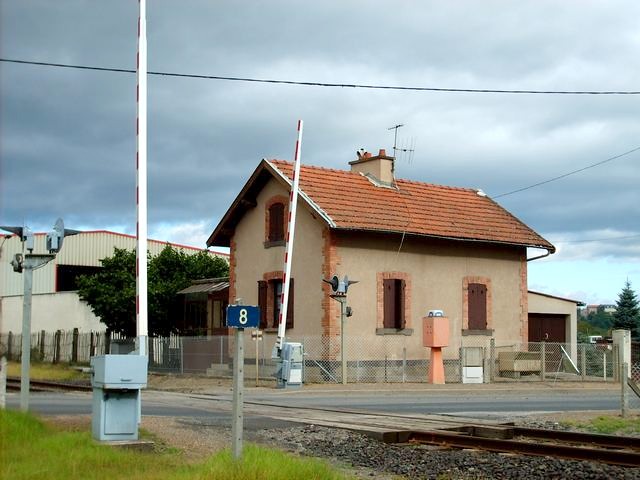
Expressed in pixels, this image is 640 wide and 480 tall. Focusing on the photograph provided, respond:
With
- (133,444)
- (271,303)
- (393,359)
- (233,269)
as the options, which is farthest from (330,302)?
(133,444)

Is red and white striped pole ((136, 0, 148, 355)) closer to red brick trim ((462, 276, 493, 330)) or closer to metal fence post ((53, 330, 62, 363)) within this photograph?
red brick trim ((462, 276, 493, 330))

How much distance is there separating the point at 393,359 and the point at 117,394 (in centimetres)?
2209

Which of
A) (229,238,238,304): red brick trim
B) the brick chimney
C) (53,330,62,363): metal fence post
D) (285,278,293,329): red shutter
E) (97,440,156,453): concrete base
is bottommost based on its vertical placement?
(97,440,156,453): concrete base

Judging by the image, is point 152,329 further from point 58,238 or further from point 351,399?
point 58,238

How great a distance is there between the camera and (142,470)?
9.61 m

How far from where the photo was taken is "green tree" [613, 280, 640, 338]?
57.9 m

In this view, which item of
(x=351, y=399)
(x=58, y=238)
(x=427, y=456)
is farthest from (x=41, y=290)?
(x=427, y=456)

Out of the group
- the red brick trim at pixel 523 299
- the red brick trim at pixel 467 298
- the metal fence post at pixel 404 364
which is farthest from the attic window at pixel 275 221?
the red brick trim at pixel 523 299

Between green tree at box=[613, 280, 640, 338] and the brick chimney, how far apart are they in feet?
88.2

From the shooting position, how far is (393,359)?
1303 inches

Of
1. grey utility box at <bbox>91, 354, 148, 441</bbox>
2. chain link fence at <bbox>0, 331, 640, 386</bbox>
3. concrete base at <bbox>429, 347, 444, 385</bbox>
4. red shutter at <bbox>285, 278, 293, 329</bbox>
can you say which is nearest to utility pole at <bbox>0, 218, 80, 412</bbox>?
grey utility box at <bbox>91, 354, 148, 441</bbox>

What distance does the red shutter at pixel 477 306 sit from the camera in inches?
1410

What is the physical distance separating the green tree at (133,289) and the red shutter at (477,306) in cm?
1379

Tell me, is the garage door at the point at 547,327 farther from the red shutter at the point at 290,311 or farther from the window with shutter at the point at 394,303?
the red shutter at the point at 290,311
